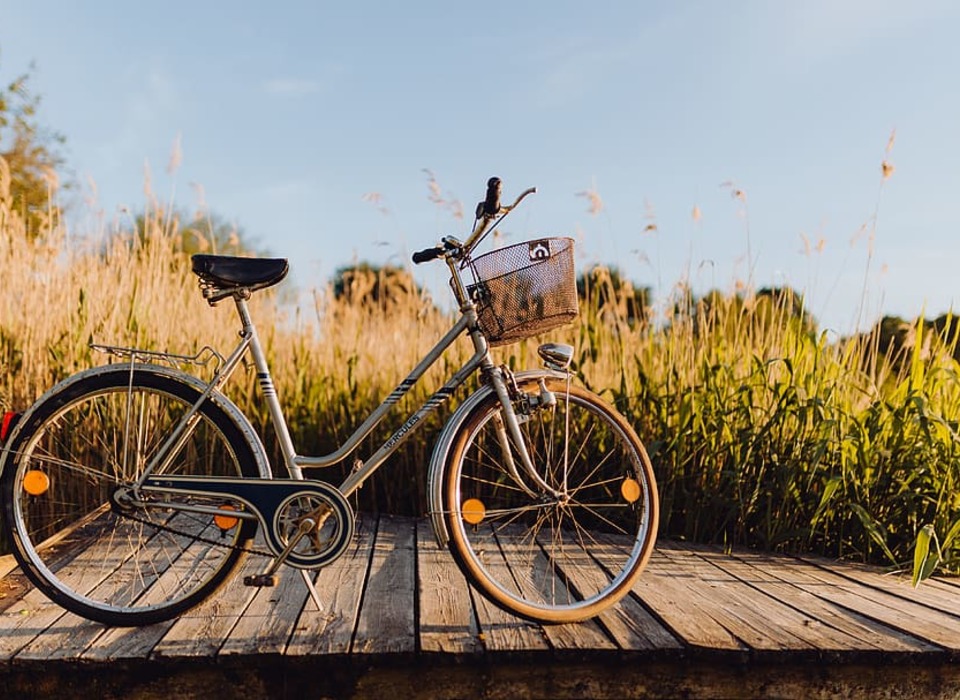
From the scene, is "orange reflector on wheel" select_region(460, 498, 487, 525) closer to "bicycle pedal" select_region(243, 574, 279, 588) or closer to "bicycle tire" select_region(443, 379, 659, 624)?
"bicycle tire" select_region(443, 379, 659, 624)

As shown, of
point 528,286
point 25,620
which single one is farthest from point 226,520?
point 528,286

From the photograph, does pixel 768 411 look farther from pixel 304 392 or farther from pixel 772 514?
pixel 304 392

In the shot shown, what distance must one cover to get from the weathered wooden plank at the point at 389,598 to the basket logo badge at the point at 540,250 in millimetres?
1041

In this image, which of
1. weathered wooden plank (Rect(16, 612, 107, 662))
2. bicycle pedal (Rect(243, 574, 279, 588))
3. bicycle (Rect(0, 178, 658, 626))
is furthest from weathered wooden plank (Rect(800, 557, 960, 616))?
weathered wooden plank (Rect(16, 612, 107, 662))

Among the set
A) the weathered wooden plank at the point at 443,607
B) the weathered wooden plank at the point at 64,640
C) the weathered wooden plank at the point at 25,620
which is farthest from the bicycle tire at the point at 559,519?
the weathered wooden plank at the point at 25,620

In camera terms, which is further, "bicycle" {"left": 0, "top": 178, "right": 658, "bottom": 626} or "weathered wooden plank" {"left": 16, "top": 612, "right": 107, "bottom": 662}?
"bicycle" {"left": 0, "top": 178, "right": 658, "bottom": 626}

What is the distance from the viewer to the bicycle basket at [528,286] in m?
2.32

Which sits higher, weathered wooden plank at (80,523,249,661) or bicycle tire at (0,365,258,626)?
bicycle tire at (0,365,258,626)

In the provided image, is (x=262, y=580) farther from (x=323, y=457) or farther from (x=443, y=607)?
(x=443, y=607)

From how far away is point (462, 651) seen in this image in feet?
7.05

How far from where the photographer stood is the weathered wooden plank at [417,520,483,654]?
2197 millimetres

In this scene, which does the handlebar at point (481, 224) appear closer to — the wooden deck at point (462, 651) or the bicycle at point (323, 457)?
the bicycle at point (323, 457)

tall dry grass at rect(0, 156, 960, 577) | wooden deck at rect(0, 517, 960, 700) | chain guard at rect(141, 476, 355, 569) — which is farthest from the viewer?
tall dry grass at rect(0, 156, 960, 577)

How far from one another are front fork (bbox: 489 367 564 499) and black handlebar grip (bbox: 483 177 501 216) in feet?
1.44
